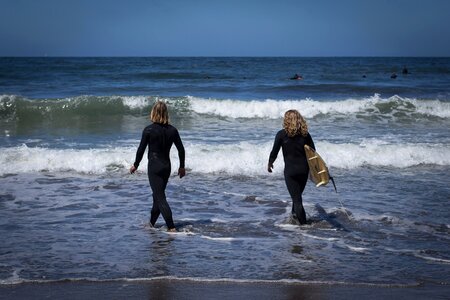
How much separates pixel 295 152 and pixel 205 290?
3.07 meters

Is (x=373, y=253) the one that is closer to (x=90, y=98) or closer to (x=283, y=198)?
(x=283, y=198)

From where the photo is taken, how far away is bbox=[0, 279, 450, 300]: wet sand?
209 inches

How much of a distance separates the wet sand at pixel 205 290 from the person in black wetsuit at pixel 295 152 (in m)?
2.53

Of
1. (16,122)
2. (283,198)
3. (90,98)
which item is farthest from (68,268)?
(90,98)

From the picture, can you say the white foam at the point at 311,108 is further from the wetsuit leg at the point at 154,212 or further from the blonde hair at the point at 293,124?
the wetsuit leg at the point at 154,212

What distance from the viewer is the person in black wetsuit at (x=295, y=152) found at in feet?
26.0

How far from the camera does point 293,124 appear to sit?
7.88 meters

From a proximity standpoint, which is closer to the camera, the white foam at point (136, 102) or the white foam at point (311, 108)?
the white foam at point (311, 108)

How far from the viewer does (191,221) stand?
27.8ft

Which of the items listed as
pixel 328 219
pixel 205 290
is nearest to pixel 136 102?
pixel 328 219

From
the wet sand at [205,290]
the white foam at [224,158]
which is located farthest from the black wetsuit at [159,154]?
the white foam at [224,158]

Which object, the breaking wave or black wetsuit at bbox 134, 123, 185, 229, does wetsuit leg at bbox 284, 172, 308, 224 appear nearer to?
black wetsuit at bbox 134, 123, 185, 229

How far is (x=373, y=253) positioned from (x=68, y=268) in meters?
3.56

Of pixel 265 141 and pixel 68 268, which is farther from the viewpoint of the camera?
pixel 265 141
